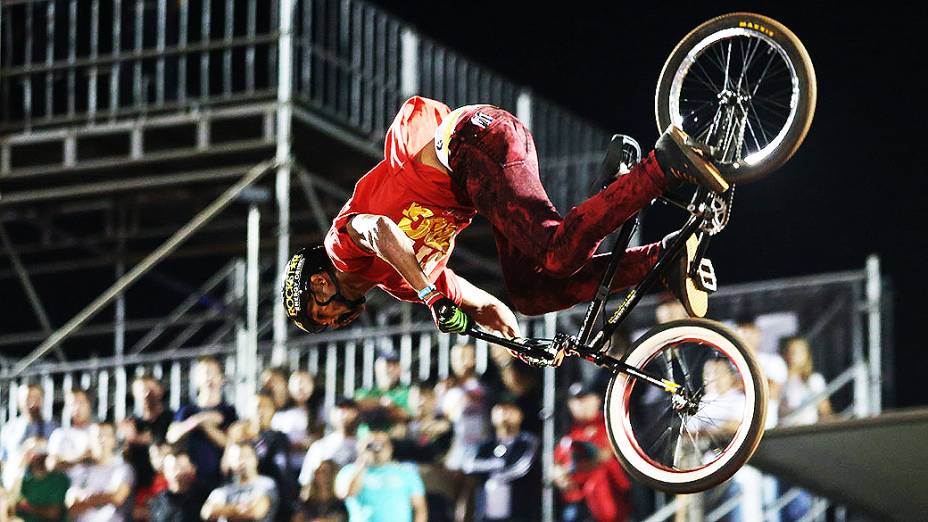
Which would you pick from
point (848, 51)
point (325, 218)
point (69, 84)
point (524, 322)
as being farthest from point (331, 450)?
point (848, 51)

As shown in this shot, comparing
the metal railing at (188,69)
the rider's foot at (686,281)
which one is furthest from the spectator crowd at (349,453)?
the rider's foot at (686,281)

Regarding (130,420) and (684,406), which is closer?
(684,406)

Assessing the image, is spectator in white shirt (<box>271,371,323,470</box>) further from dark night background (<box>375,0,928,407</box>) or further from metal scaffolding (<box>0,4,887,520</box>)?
dark night background (<box>375,0,928,407</box>)

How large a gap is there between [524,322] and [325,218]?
106 inches

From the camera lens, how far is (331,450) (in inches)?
373

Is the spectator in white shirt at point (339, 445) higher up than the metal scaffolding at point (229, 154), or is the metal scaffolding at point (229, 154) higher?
the metal scaffolding at point (229, 154)

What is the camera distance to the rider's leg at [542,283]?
6.42 metres

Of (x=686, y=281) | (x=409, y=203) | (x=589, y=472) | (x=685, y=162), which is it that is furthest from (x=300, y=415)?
(x=685, y=162)

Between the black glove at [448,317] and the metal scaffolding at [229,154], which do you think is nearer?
the black glove at [448,317]

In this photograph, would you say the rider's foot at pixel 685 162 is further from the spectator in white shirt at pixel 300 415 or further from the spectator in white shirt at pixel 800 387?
the spectator in white shirt at pixel 300 415

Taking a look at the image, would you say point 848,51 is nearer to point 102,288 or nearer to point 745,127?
point 102,288

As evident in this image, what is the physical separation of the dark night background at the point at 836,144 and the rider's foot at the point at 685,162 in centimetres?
904

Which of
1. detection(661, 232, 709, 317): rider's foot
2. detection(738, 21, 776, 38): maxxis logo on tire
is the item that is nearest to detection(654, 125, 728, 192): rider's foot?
detection(661, 232, 709, 317): rider's foot

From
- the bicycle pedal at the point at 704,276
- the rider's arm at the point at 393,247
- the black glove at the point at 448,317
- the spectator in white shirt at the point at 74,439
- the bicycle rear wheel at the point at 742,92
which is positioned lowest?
the spectator in white shirt at the point at 74,439
